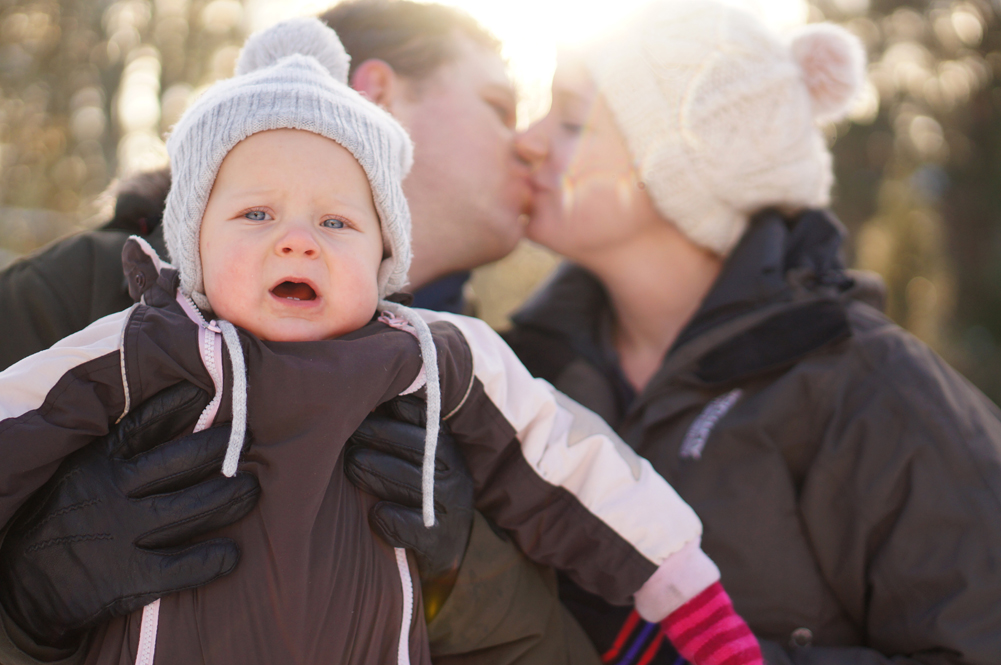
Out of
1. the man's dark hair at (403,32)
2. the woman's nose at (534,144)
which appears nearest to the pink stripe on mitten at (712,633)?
the woman's nose at (534,144)

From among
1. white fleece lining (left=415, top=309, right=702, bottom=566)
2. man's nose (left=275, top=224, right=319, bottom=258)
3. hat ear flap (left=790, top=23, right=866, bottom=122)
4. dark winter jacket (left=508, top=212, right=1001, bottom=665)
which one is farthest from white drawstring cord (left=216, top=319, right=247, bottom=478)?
hat ear flap (left=790, top=23, right=866, bottom=122)

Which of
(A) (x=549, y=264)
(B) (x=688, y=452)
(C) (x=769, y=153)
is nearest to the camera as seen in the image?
(B) (x=688, y=452)

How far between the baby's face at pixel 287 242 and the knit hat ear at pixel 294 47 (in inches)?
16.8

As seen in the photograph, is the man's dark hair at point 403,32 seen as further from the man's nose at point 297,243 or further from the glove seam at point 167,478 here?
the glove seam at point 167,478

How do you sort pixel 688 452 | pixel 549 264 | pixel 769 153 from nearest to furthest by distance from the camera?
1. pixel 688 452
2. pixel 769 153
3. pixel 549 264

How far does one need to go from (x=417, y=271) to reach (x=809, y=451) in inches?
61.1

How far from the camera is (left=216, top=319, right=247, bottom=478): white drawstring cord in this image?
148cm

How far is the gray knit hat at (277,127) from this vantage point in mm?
1663

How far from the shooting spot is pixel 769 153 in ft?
9.39

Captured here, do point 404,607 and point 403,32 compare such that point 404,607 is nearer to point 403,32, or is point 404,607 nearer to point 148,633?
point 148,633

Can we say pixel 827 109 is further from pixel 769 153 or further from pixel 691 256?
pixel 691 256

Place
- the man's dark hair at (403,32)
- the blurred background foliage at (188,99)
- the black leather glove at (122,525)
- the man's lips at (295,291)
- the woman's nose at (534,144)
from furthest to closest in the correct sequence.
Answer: the blurred background foliage at (188,99) < the woman's nose at (534,144) < the man's dark hair at (403,32) < the man's lips at (295,291) < the black leather glove at (122,525)

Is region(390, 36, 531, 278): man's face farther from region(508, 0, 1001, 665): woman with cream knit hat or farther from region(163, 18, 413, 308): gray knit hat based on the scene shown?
region(163, 18, 413, 308): gray knit hat

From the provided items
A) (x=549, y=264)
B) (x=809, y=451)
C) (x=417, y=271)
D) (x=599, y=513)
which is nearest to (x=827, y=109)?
(x=809, y=451)
